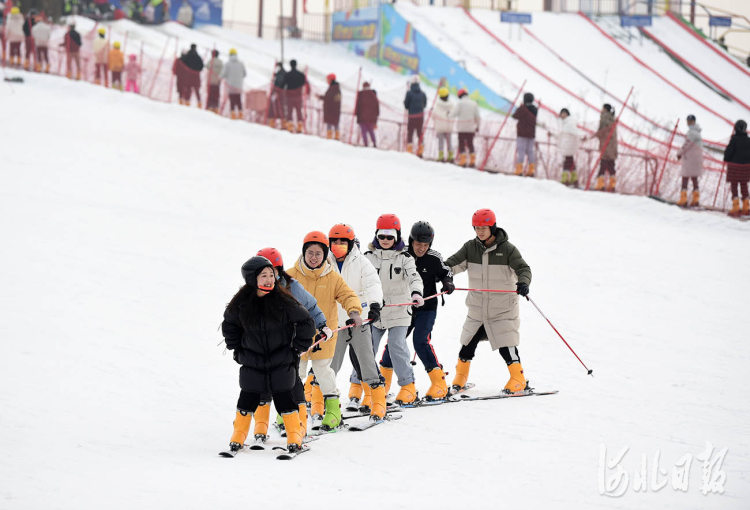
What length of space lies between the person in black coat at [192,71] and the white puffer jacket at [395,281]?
1504cm

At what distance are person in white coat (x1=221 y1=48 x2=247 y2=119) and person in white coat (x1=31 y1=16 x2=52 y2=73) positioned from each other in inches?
219

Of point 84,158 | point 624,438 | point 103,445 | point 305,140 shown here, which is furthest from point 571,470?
point 305,140

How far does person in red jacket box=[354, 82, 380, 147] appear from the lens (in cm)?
1889

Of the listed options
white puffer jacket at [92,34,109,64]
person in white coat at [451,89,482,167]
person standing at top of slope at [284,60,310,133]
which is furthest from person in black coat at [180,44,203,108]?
person in white coat at [451,89,482,167]

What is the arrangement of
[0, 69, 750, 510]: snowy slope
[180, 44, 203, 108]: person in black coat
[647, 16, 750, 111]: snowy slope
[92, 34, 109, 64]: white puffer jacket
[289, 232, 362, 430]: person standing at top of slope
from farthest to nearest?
[647, 16, 750, 111]: snowy slope
[92, 34, 109, 64]: white puffer jacket
[180, 44, 203, 108]: person in black coat
[289, 232, 362, 430]: person standing at top of slope
[0, 69, 750, 510]: snowy slope

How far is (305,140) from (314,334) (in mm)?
14138

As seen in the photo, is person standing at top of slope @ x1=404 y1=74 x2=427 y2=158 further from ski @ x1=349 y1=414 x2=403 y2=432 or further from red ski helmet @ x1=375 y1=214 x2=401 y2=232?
ski @ x1=349 y1=414 x2=403 y2=432

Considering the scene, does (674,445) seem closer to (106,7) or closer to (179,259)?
(179,259)

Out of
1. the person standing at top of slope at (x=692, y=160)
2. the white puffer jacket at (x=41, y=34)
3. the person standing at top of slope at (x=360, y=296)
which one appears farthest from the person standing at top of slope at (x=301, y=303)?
the white puffer jacket at (x=41, y=34)

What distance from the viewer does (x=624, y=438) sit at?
22.1ft

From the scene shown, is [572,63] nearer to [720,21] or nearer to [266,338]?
[720,21]

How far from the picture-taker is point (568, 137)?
17.0 m

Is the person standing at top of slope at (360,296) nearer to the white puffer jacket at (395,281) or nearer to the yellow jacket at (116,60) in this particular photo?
the white puffer jacket at (395,281)

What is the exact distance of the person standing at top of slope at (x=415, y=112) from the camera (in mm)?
18422
